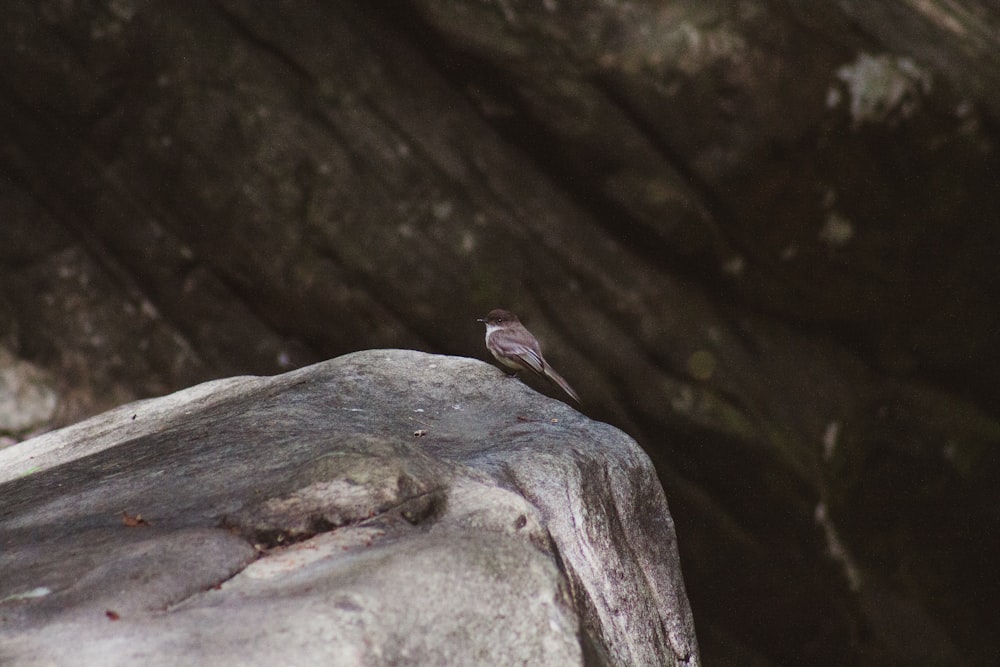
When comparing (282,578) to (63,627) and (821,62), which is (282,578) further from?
(821,62)

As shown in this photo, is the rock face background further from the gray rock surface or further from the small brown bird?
the gray rock surface

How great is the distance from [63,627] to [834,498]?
775cm

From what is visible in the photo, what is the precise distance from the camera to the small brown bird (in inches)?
257

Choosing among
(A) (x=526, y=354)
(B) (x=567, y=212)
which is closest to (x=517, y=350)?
(A) (x=526, y=354)

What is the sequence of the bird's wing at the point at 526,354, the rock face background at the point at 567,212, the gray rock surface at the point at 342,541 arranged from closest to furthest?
the gray rock surface at the point at 342,541, the bird's wing at the point at 526,354, the rock face background at the point at 567,212

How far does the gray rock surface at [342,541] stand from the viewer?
2.50 meters

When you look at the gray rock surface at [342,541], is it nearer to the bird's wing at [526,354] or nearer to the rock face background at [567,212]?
the bird's wing at [526,354]

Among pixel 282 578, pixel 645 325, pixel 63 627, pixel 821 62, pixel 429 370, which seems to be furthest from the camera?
pixel 645 325

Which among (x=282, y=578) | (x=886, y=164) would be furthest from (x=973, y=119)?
(x=282, y=578)

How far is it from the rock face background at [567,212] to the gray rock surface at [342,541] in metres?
4.11

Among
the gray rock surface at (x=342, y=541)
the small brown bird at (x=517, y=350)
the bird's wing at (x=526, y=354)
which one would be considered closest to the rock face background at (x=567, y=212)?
the small brown bird at (x=517, y=350)

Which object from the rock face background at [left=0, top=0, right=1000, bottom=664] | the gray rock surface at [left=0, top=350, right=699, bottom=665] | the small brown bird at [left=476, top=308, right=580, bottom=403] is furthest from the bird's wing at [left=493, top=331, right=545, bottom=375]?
the rock face background at [left=0, top=0, right=1000, bottom=664]

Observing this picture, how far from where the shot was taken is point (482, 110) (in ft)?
28.7

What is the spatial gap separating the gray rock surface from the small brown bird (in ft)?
5.88
